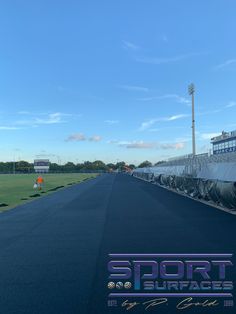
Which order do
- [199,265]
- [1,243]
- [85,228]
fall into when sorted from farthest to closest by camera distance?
[85,228], [1,243], [199,265]

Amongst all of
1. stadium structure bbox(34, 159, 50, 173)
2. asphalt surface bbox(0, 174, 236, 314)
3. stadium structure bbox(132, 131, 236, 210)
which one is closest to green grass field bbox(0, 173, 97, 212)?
asphalt surface bbox(0, 174, 236, 314)

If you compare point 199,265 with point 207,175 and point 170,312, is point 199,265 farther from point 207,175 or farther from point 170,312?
point 207,175

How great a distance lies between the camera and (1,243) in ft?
34.7

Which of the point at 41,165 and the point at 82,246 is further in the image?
the point at 41,165

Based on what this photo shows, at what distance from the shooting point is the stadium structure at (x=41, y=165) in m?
192

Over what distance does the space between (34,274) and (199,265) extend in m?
3.14

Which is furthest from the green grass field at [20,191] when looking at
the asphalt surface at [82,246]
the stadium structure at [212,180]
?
the stadium structure at [212,180]

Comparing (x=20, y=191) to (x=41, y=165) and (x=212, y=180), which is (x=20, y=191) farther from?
(x=41, y=165)

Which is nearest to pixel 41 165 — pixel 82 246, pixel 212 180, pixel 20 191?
pixel 20 191

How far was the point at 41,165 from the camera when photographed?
193875 mm

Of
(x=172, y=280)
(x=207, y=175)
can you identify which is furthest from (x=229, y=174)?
(x=172, y=280)

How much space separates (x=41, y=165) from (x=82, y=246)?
614ft

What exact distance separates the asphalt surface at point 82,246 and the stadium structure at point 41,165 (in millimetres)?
176677

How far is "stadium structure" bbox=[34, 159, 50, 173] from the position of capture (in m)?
192
